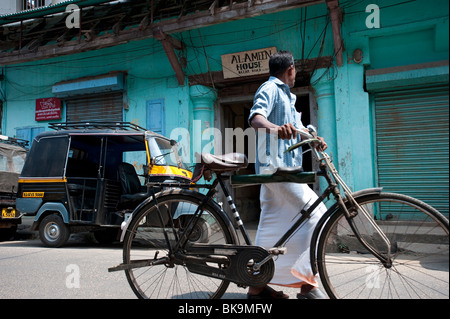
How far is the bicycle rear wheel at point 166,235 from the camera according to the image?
8.15ft

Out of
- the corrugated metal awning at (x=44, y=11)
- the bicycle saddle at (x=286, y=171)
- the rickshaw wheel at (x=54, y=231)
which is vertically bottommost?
the rickshaw wheel at (x=54, y=231)

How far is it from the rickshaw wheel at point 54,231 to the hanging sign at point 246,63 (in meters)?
4.91

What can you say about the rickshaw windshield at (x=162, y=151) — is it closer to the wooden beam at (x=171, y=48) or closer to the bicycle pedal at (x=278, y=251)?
the wooden beam at (x=171, y=48)

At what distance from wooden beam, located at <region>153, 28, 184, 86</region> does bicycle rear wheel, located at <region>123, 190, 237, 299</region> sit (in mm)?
6430

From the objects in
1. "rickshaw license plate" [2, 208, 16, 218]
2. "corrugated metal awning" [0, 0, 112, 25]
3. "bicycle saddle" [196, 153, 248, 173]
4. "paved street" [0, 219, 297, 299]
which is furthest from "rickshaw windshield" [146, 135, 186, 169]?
"corrugated metal awning" [0, 0, 112, 25]

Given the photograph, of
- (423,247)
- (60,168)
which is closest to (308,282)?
(423,247)

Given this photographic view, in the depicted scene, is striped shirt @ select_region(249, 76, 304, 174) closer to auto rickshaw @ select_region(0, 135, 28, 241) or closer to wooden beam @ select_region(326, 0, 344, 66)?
wooden beam @ select_region(326, 0, 344, 66)

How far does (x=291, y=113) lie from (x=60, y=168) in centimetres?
511

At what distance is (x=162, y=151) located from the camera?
21.3ft

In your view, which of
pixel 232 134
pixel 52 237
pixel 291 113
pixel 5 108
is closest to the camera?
pixel 291 113

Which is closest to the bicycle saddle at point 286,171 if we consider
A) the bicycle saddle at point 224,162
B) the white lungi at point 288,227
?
the white lungi at point 288,227

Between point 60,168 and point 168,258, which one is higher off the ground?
Answer: point 60,168
